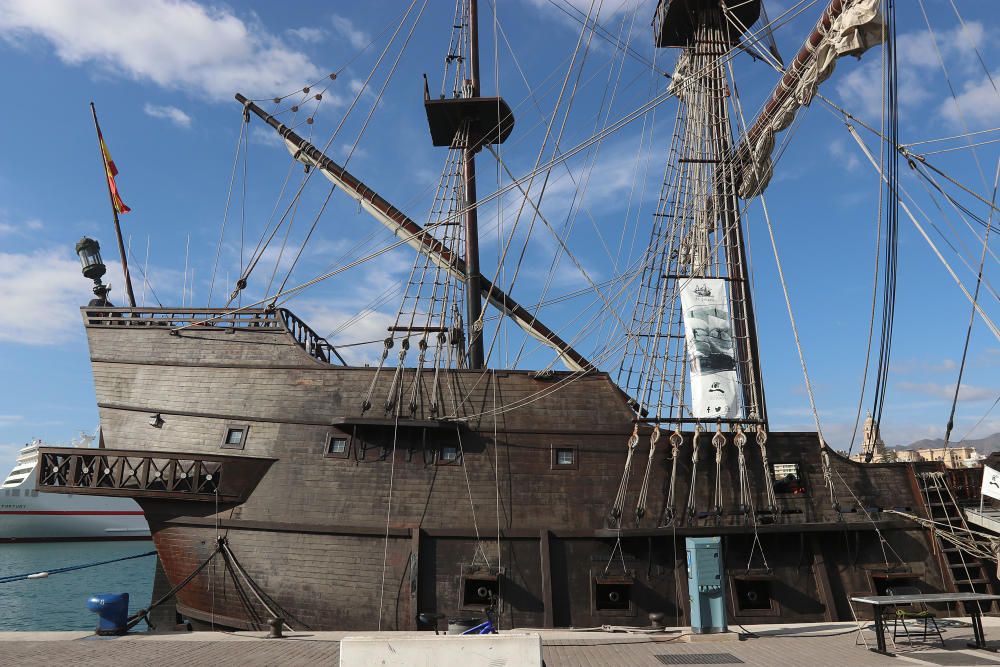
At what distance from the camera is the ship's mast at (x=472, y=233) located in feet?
51.6

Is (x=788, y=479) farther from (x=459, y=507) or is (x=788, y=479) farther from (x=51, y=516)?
(x=51, y=516)

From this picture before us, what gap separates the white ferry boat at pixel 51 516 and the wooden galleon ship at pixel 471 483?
44.3 meters

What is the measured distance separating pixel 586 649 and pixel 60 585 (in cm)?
2723

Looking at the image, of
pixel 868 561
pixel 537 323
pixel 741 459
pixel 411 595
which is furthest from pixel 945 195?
pixel 411 595

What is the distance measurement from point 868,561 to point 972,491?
9.52ft

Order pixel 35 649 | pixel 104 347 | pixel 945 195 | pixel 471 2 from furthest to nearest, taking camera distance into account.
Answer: pixel 471 2 < pixel 104 347 < pixel 945 195 < pixel 35 649

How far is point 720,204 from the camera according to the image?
53.1 feet

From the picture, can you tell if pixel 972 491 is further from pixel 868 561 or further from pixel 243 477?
pixel 243 477

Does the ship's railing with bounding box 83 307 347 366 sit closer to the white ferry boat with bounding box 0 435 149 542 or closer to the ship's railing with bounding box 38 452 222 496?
the ship's railing with bounding box 38 452 222 496

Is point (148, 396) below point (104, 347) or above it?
below

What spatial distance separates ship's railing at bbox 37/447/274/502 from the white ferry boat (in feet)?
147

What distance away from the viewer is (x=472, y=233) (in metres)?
17.1

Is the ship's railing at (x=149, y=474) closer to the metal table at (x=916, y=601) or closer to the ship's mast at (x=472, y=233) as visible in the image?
the ship's mast at (x=472, y=233)

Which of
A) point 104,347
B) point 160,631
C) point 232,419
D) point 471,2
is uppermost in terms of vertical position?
point 471,2
